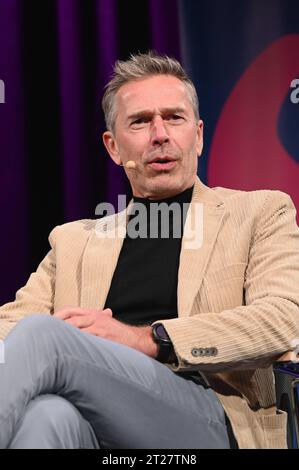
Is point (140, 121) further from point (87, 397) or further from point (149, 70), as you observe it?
point (87, 397)

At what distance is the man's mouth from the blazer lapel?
10 centimetres

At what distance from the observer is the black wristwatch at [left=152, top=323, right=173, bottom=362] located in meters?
1.58

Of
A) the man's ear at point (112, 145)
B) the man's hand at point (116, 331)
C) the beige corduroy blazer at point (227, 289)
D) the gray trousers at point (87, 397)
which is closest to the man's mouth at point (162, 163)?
the beige corduroy blazer at point (227, 289)

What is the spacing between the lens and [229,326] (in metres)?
1.58

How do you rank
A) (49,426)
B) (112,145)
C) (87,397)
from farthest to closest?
1. (112,145)
2. (87,397)
3. (49,426)

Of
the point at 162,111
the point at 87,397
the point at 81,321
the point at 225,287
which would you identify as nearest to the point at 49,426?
the point at 87,397

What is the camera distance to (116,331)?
5.28 feet

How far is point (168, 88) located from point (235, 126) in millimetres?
601

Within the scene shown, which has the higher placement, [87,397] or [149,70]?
[149,70]

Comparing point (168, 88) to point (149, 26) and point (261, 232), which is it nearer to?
point (261, 232)

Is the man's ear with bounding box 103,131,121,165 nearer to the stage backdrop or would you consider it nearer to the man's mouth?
the man's mouth

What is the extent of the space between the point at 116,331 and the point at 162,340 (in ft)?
0.33

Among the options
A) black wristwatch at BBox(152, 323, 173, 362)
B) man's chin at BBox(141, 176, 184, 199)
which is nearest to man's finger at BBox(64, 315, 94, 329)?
black wristwatch at BBox(152, 323, 173, 362)

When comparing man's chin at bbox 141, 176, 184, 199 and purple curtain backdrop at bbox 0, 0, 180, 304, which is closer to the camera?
man's chin at bbox 141, 176, 184, 199
